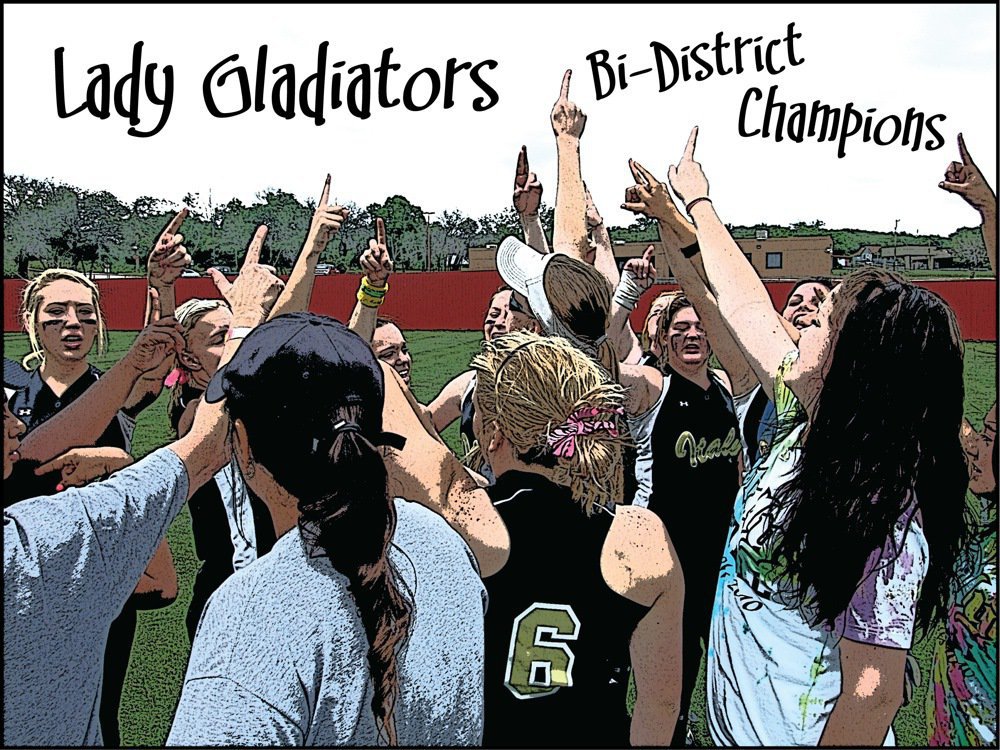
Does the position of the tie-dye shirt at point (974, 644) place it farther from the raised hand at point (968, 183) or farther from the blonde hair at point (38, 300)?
the blonde hair at point (38, 300)

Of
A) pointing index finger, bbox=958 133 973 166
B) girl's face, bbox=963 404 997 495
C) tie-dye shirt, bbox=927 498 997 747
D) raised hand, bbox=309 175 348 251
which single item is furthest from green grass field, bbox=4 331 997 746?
raised hand, bbox=309 175 348 251

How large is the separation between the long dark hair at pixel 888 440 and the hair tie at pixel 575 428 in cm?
60

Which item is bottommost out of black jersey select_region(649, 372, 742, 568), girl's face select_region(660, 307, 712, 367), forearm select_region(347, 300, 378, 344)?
black jersey select_region(649, 372, 742, 568)

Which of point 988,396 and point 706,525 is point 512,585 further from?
point 988,396

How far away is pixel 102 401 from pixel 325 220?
92 cm

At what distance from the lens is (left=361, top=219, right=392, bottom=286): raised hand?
2947mm

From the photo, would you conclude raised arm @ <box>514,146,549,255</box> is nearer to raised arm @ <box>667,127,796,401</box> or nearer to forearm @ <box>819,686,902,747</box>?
raised arm @ <box>667,127,796,401</box>

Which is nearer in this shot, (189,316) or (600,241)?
(189,316)

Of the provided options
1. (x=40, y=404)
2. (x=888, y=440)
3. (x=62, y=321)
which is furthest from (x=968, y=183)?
(x=40, y=404)

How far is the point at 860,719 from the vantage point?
189 centimetres

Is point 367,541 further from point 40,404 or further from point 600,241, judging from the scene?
point 600,241

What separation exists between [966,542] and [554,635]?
3.97 ft

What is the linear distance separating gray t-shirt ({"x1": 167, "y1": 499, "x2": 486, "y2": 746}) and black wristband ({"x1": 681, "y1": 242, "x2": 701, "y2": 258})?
1.57m

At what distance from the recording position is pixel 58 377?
10.6ft
